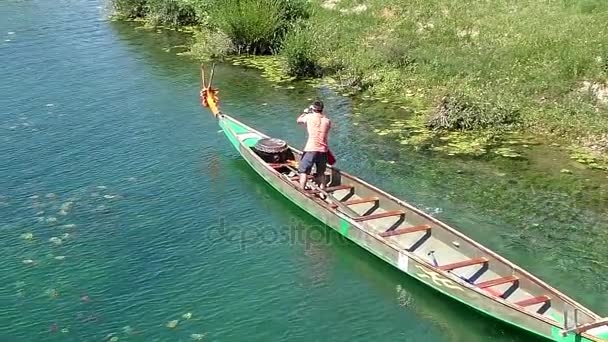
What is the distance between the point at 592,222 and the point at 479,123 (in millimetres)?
4895

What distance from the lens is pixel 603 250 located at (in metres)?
13.4

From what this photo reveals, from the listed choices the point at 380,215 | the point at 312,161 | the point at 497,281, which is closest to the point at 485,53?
the point at 312,161

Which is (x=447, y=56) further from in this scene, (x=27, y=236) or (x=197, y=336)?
(x=197, y=336)

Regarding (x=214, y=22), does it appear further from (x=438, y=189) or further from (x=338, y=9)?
(x=438, y=189)

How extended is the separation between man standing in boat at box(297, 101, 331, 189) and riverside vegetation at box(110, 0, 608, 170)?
4235 millimetres

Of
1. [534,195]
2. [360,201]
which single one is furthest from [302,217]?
[534,195]

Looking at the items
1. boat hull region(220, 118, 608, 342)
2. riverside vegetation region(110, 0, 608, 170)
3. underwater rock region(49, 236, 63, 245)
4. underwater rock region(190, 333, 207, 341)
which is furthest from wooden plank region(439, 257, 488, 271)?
underwater rock region(49, 236, 63, 245)

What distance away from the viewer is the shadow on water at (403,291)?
11.5 meters

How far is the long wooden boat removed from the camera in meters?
10.5

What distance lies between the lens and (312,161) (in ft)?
47.5

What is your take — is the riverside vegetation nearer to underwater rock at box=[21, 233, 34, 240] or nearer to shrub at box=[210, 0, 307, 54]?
shrub at box=[210, 0, 307, 54]

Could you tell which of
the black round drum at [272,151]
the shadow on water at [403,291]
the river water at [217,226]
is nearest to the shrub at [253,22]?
the river water at [217,226]
